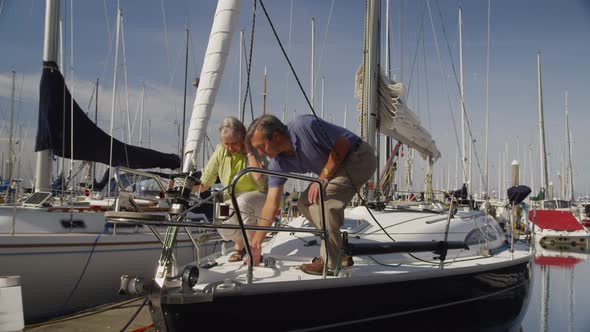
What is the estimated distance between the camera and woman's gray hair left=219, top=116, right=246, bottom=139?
4280 millimetres

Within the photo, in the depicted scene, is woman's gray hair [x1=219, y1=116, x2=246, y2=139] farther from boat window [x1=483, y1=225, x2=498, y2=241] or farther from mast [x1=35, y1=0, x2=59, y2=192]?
mast [x1=35, y1=0, x2=59, y2=192]

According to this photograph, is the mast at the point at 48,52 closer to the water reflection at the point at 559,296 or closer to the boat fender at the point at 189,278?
the boat fender at the point at 189,278

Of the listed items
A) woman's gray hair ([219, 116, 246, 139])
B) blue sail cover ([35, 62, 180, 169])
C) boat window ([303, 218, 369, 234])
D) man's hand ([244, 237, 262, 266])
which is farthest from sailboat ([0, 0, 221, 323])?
boat window ([303, 218, 369, 234])

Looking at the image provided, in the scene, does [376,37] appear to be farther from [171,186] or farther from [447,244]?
[171,186]

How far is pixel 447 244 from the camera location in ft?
14.4

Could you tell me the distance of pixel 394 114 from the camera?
7.57 meters

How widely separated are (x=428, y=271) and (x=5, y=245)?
4.99 metres

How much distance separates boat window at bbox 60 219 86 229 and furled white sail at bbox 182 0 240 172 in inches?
166

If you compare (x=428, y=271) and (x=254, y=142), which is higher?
(x=254, y=142)

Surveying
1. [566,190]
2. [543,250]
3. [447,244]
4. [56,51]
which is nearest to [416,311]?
[447,244]

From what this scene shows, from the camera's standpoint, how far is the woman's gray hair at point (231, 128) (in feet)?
14.0

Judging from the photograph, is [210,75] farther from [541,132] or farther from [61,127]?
[541,132]

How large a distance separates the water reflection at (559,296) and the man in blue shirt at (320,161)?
201 inches

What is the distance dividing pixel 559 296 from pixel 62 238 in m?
9.54
